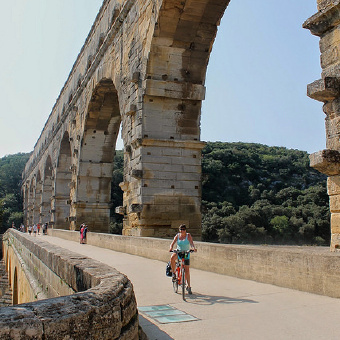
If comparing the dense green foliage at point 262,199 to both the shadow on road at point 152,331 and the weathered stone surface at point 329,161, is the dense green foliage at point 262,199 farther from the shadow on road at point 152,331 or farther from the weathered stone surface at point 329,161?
the shadow on road at point 152,331

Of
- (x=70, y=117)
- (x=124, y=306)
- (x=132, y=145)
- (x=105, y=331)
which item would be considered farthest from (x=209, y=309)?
(x=70, y=117)

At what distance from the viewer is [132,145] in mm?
10883

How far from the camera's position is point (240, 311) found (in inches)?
154

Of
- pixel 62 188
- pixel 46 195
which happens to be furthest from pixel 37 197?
pixel 62 188

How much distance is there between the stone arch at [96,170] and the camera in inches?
707

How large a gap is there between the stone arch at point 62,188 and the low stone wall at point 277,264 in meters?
18.4

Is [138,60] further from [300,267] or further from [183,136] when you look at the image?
[300,267]

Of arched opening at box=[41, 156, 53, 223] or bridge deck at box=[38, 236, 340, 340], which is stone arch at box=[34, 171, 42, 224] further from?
bridge deck at box=[38, 236, 340, 340]

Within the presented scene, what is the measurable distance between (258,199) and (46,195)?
19.3 metres

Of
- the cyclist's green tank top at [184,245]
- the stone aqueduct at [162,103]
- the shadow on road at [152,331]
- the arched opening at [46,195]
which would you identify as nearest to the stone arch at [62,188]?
the arched opening at [46,195]

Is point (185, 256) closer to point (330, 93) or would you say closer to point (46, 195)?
point (330, 93)

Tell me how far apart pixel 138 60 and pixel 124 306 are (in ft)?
31.2

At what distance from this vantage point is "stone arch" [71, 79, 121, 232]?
1797cm

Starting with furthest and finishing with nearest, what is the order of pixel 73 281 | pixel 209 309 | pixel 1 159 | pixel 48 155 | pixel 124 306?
1. pixel 1 159
2. pixel 48 155
3. pixel 209 309
4. pixel 73 281
5. pixel 124 306
